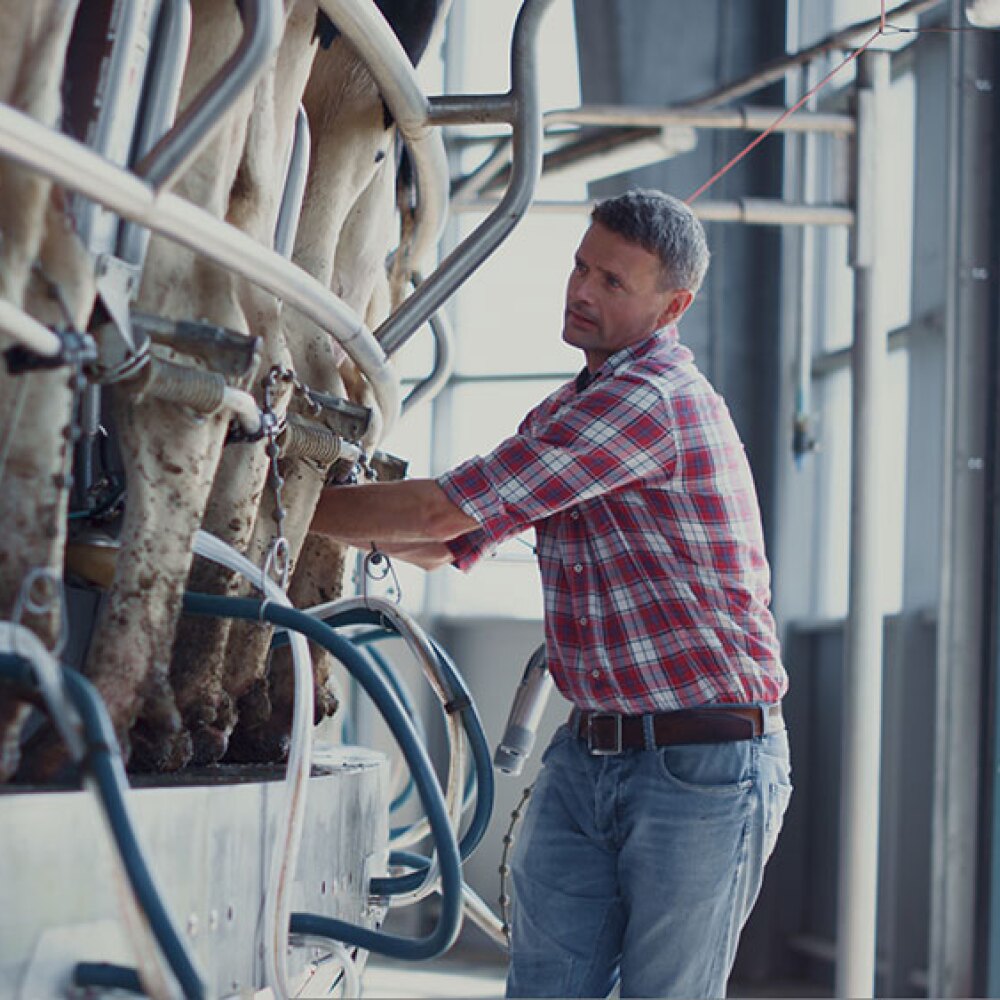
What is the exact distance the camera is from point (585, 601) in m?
1.86

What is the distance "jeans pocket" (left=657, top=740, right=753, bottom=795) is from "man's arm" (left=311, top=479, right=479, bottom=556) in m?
0.36

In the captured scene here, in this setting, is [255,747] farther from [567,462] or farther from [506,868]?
[506,868]

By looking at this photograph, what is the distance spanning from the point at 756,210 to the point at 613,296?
1.63 metres

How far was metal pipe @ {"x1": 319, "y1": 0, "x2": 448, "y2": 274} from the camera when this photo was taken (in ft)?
4.85

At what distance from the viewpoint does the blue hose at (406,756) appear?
1308mm

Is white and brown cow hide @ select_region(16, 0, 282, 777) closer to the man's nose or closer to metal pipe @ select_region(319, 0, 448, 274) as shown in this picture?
metal pipe @ select_region(319, 0, 448, 274)

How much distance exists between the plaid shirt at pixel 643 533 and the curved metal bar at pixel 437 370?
0.36 metres

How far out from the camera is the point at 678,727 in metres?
1.82

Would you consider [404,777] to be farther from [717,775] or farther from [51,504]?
[51,504]

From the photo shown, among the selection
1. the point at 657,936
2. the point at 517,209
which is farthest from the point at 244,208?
the point at 657,936

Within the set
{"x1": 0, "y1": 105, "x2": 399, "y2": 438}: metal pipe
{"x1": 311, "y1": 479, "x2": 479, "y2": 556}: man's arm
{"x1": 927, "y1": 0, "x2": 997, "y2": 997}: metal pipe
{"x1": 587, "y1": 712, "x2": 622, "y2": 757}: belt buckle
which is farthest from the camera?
{"x1": 927, "y1": 0, "x2": 997, "y2": 997}: metal pipe

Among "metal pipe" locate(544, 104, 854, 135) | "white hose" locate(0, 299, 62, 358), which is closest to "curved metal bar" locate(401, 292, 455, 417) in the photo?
"white hose" locate(0, 299, 62, 358)

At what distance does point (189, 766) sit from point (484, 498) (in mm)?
468

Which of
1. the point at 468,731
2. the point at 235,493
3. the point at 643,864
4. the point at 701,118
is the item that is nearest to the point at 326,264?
the point at 235,493
